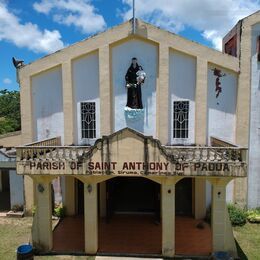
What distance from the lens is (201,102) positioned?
17516 millimetres

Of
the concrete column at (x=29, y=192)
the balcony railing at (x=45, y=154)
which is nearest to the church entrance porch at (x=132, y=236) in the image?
the concrete column at (x=29, y=192)

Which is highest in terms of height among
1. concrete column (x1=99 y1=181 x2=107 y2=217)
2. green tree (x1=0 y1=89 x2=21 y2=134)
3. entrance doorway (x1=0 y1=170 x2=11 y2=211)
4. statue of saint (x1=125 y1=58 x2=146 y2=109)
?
statue of saint (x1=125 y1=58 x2=146 y2=109)

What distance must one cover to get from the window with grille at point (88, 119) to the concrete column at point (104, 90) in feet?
1.84

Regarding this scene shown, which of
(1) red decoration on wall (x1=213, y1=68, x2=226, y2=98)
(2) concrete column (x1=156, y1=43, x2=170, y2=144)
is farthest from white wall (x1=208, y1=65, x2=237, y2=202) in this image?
(2) concrete column (x1=156, y1=43, x2=170, y2=144)

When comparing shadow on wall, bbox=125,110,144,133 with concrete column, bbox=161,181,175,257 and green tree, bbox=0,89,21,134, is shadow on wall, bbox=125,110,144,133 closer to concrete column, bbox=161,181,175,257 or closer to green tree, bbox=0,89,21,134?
concrete column, bbox=161,181,175,257

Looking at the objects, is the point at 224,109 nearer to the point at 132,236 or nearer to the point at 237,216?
the point at 237,216

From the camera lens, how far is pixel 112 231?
1698cm

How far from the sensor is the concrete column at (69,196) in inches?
749

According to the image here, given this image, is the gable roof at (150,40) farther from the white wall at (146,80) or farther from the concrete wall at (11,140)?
the concrete wall at (11,140)

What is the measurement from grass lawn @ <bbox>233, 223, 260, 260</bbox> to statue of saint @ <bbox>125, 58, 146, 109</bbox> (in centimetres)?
822

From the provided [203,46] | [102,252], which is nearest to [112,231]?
[102,252]

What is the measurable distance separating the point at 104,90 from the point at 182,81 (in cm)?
420

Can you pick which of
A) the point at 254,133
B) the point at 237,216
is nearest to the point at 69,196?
the point at 237,216

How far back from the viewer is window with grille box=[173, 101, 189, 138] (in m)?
17.9
